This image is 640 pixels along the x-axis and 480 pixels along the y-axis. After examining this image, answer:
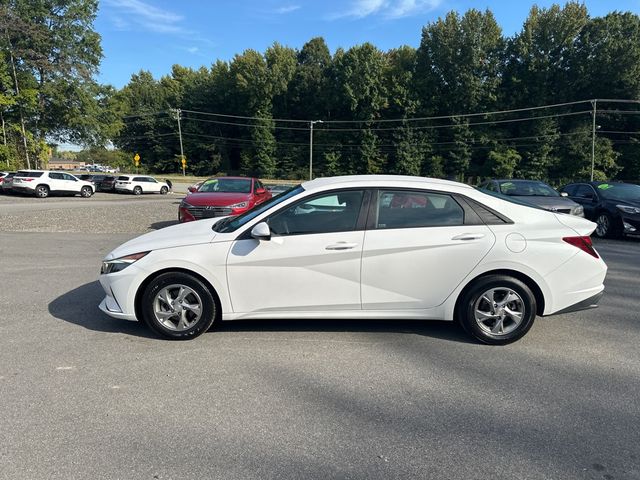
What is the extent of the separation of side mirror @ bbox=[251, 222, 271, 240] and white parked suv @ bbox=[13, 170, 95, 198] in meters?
28.2

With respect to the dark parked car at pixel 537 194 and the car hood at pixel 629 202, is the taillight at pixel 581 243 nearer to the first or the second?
the dark parked car at pixel 537 194

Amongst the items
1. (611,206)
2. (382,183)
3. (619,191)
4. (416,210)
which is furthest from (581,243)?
(619,191)

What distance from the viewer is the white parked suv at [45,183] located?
2663cm

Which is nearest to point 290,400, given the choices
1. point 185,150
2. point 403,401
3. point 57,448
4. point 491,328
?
point 403,401

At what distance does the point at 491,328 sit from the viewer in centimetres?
434

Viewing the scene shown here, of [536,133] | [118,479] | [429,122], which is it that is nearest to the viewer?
[118,479]

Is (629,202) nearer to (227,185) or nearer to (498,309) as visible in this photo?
(498,309)

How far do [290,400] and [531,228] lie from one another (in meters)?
2.84

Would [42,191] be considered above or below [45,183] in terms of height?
below

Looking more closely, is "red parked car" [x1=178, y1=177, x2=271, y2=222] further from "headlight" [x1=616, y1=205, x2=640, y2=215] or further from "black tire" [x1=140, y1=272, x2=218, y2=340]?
"headlight" [x1=616, y1=205, x2=640, y2=215]

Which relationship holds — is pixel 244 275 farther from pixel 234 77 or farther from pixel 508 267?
pixel 234 77

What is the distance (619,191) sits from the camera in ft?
38.9

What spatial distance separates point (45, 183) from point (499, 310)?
2995 cm

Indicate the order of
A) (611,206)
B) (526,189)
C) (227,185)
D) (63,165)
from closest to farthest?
(611,206) → (526,189) → (227,185) → (63,165)
